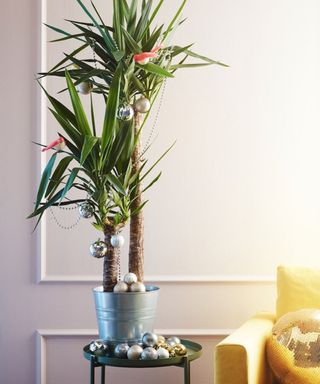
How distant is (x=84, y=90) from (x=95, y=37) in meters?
0.21

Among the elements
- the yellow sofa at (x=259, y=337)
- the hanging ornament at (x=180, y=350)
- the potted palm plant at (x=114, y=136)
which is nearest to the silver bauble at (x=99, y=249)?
the potted palm plant at (x=114, y=136)

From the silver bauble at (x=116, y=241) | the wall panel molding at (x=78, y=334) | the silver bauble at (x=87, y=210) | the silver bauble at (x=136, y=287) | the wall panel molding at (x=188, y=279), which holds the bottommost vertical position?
the wall panel molding at (x=78, y=334)

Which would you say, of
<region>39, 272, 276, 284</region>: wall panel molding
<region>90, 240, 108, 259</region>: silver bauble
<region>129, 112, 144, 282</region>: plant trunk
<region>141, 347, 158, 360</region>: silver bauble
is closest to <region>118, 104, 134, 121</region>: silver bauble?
<region>129, 112, 144, 282</region>: plant trunk

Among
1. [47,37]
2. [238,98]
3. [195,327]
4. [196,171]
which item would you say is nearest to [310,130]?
[238,98]

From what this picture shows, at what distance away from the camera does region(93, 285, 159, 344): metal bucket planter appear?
237 cm

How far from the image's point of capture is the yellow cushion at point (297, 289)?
2.63 m

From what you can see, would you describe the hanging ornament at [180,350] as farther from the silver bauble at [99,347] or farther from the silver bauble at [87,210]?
the silver bauble at [87,210]

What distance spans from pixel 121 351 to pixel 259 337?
1.58 ft

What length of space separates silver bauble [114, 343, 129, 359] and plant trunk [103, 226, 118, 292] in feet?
0.71

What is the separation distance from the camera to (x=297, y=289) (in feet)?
8.70

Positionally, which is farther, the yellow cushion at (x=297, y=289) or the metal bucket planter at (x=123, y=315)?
the yellow cushion at (x=297, y=289)

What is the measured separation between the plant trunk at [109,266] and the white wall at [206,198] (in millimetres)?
635

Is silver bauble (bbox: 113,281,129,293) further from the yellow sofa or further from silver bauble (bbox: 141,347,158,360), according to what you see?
the yellow sofa

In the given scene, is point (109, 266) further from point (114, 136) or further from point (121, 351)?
point (114, 136)
